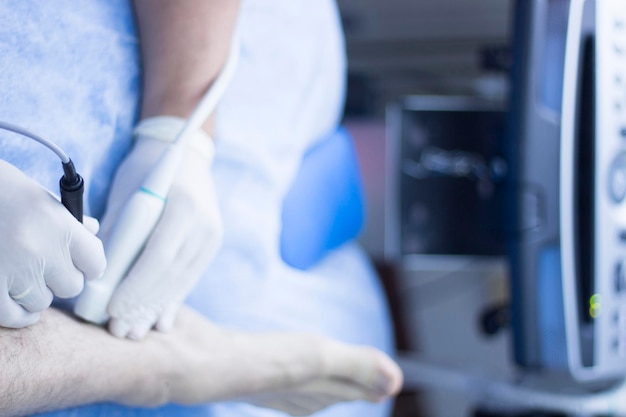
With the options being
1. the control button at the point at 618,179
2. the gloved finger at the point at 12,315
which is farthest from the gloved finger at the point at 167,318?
the control button at the point at 618,179

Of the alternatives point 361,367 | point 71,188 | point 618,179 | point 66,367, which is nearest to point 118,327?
point 66,367

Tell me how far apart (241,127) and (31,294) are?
0.99 feet

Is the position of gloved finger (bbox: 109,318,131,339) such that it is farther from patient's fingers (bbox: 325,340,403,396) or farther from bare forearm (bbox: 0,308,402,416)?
patient's fingers (bbox: 325,340,403,396)

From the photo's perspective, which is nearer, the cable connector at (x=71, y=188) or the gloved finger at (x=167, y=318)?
the cable connector at (x=71, y=188)

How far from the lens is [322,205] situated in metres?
0.77

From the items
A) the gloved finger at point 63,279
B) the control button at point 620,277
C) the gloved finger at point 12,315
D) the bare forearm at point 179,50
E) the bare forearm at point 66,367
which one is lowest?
the control button at point 620,277

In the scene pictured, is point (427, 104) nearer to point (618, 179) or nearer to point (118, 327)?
point (618, 179)

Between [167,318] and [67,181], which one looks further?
[167,318]

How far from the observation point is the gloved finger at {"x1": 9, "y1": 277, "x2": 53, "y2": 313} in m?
0.37

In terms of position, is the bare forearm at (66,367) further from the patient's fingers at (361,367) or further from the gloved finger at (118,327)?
the patient's fingers at (361,367)

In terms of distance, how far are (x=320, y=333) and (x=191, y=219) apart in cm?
29

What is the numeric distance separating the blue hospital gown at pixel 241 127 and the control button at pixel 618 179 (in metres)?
0.33

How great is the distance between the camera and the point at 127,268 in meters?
0.45

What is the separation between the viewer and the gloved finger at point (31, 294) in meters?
0.37
